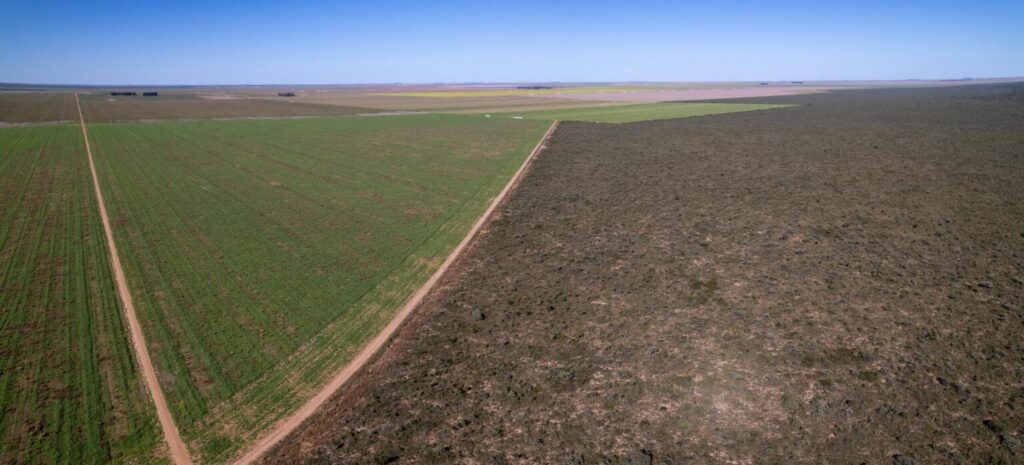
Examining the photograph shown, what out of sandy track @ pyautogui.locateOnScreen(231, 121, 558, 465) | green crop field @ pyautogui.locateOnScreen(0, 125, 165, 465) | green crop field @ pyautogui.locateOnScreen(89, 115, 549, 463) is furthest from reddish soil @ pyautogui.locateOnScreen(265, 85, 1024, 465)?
green crop field @ pyautogui.locateOnScreen(0, 125, 165, 465)

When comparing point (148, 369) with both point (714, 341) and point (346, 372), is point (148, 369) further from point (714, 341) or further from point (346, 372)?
point (714, 341)

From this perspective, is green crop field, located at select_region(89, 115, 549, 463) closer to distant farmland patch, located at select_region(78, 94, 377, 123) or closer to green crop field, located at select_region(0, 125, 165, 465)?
green crop field, located at select_region(0, 125, 165, 465)

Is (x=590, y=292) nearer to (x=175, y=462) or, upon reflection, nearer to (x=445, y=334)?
(x=445, y=334)

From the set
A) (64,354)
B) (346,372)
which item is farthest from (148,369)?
(346,372)

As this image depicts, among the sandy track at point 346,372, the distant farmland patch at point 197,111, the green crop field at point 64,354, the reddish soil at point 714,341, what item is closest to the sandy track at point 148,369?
the green crop field at point 64,354

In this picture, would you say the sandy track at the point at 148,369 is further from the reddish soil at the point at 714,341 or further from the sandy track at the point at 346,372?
the reddish soil at the point at 714,341
